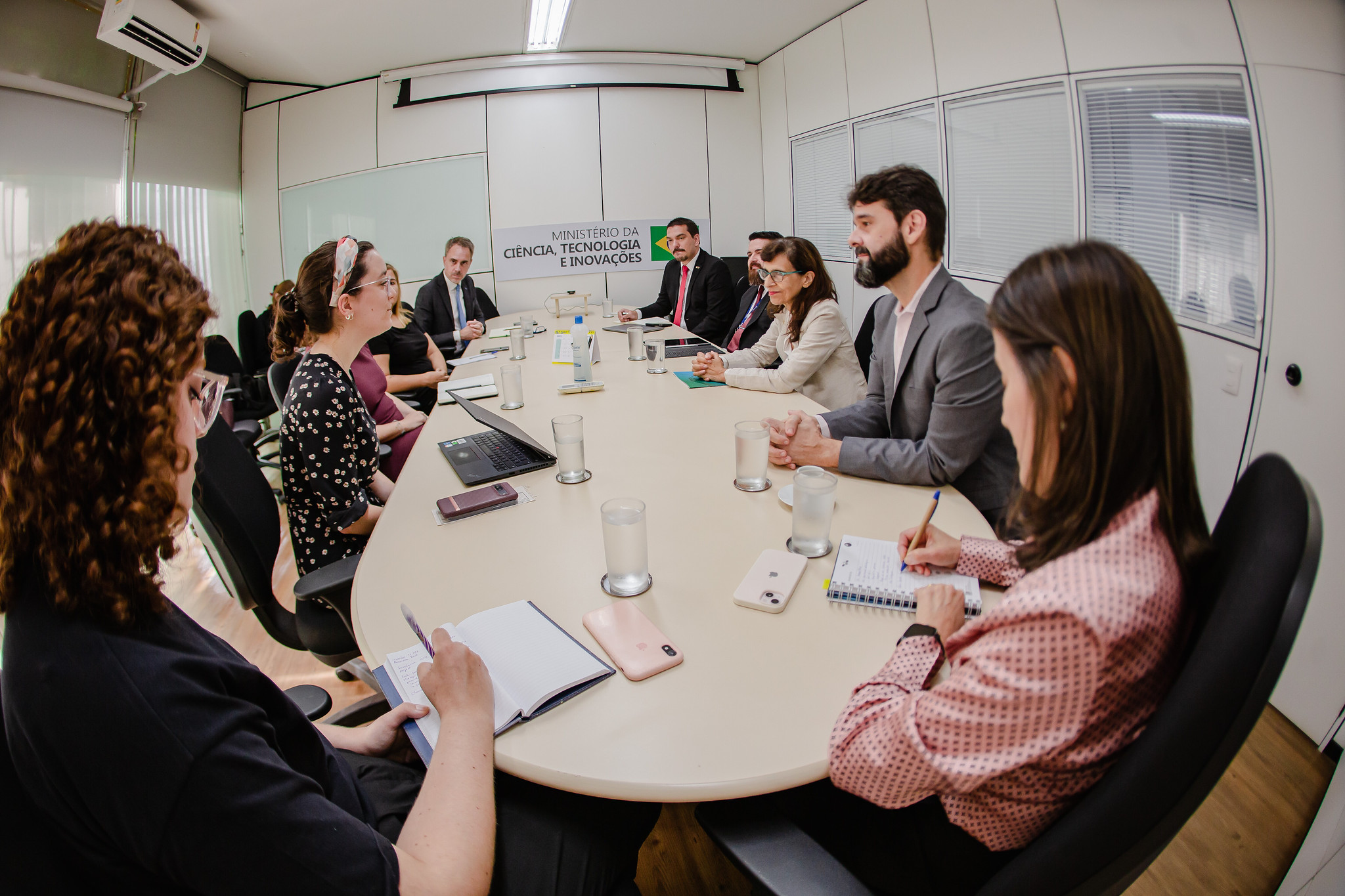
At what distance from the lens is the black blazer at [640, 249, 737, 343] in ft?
17.1

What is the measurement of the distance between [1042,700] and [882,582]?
492 mm

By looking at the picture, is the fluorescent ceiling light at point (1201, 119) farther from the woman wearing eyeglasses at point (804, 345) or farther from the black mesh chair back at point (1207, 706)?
the black mesh chair back at point (1207, 706)

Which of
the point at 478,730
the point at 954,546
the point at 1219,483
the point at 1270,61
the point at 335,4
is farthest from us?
the point at 335,4

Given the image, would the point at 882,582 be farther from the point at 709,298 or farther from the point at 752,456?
the point at 709,298

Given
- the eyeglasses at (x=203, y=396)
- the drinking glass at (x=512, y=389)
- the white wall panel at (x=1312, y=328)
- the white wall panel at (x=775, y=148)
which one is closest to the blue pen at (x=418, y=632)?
the eyeglasses at (x=203, y=396)

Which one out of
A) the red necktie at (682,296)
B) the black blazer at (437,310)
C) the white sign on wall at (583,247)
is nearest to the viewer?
the black blazer at (437,310)

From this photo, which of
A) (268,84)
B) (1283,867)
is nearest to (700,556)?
(1283,867)

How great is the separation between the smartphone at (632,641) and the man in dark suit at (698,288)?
4.12 meters

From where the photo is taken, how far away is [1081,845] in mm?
623

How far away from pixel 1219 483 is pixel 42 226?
5.80 m

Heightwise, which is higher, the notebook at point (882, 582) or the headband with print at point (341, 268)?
the headband with print at point (341, 268)

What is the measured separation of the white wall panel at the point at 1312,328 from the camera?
1794 mm

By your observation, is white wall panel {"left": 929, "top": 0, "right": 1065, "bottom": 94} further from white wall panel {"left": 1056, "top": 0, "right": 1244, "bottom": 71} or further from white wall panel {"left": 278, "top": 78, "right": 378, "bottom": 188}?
white wall panel {"left": 278, "top": 78, "right": 378, "bottom": 188}

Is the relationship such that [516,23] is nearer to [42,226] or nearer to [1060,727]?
[42,226]
